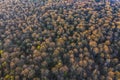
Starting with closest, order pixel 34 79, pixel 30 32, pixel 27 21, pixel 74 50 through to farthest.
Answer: pixel 34 79, pixel 74 50, pixel 30 32, pixel 27 21

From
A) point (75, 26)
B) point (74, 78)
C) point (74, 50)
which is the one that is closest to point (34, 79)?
point (74, 78)

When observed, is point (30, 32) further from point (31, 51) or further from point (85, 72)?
point (85, 72)

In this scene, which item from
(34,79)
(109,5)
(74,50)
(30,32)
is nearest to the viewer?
(34,79)

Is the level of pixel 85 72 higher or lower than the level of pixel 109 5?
lower

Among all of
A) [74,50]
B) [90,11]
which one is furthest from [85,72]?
[90,11]

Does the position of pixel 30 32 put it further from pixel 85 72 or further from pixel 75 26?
pixel 85 72

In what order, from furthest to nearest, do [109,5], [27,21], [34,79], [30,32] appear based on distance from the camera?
[109,5]
[27,21]
[30,32]
[34,79]

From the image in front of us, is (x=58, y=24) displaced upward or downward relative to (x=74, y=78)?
upward

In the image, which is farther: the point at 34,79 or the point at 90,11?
the point at 90,11

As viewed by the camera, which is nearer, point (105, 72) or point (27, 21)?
point (105, 72)
